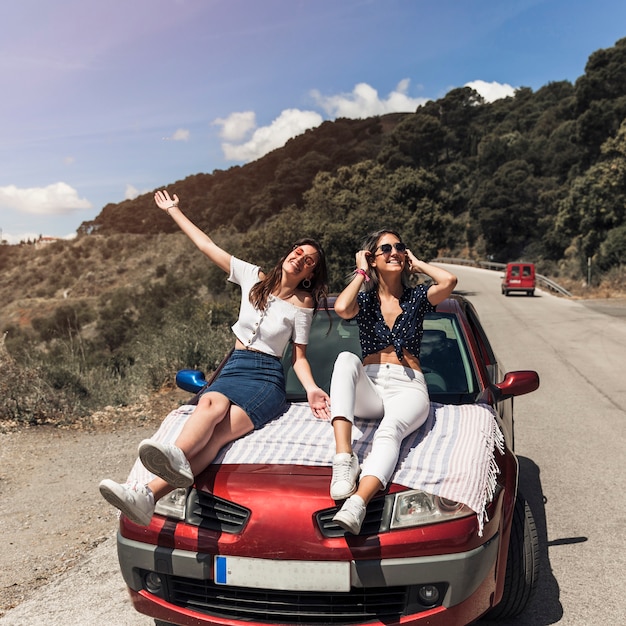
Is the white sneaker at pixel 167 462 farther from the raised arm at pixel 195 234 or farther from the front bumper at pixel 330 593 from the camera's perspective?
the raised arm at pixel 195 234

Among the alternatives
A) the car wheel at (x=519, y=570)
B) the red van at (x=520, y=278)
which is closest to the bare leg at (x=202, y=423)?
the car wheel at (x=519, y=570)

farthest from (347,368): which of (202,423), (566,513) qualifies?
(566,513)

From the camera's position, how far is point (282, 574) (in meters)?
2.52

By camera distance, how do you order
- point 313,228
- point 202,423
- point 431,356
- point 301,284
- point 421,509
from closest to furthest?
point 421,509, point 202,423, point 301,284, point 431,356, point 313,228

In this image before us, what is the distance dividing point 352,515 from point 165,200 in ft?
9.66

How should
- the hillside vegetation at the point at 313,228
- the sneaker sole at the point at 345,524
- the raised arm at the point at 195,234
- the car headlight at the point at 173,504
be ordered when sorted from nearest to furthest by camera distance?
1. the sneaker sole at the point at 345,524
2. the car headlight at the point at 173,504
3. the raised arm at the point at 195,234
4. the hillside vegetation at the point at 313,228

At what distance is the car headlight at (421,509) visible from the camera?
8.48 feet

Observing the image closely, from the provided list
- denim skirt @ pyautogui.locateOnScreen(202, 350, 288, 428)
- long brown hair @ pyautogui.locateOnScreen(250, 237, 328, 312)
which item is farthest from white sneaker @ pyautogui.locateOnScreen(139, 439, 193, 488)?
long brown hair @ pyautogui.locateOnScreen(250, 237, 328, 312)

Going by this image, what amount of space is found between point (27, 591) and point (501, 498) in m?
2.74

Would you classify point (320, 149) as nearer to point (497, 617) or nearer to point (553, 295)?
point (553, 295)

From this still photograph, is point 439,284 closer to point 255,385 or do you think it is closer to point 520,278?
point 255,385

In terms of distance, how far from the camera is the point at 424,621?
2.54 m

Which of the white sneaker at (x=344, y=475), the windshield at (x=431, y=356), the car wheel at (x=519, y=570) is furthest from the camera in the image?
→ the windshield at (x=431, y=356)

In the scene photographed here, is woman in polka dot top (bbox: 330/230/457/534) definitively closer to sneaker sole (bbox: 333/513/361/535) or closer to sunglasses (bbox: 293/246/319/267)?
sneaker sole (bbox: 333/513/361/535)
